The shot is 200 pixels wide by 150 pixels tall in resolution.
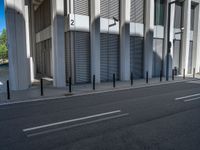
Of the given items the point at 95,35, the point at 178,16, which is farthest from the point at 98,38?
the point at 178,16

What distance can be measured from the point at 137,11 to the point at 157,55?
18.8ft

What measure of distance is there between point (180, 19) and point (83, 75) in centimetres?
1641

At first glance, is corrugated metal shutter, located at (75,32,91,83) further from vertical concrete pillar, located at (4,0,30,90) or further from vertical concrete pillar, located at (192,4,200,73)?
vertical concrete pillar, located at (192,4,200,73)

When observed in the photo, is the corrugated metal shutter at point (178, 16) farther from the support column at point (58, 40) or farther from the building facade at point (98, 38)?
the support column at point (58, 40)

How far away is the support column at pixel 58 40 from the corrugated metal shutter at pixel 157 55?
11.6 m

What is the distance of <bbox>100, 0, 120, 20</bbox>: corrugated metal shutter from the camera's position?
1606cm

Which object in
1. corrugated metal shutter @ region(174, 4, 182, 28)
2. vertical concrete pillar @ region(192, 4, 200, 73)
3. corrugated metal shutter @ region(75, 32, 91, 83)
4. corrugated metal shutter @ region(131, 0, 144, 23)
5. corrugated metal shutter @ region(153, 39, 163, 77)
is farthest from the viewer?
vertical concrete pillar @ region(192, 4, 200, 73)

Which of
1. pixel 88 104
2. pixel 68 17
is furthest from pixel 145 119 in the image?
pixel 68 17

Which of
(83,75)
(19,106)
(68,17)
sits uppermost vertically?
(68,17)

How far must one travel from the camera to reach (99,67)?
15898mm

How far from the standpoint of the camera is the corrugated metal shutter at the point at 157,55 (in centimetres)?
2061

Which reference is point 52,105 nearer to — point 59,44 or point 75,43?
point 59,44

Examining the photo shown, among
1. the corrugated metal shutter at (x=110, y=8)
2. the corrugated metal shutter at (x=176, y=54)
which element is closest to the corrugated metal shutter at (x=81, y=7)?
the corrugated metal shutter at (x=110, y=8)

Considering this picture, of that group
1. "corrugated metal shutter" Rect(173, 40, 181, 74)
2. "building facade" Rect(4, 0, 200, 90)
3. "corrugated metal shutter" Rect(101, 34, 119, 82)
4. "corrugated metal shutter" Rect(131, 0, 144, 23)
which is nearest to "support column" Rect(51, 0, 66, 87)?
"building facade" Rect(4, 0, 200, 90)
